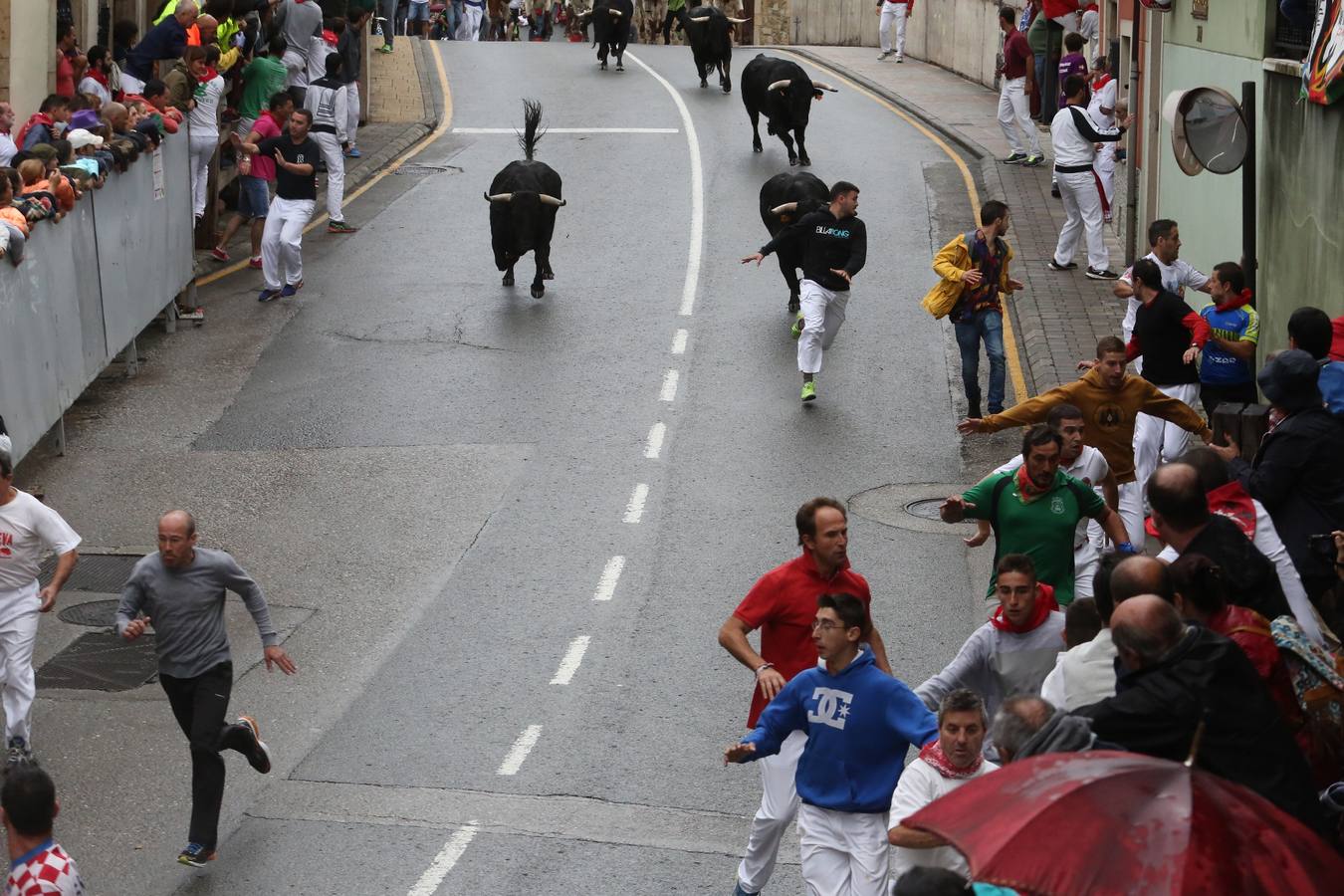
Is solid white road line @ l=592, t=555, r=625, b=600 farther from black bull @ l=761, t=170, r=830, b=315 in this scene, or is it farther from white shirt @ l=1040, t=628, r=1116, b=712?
black bull @ l=761, t=170, r=830, b=315

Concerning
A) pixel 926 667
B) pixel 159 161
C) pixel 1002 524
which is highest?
pixel 159 161

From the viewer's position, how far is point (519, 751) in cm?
1043

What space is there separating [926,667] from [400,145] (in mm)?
19231

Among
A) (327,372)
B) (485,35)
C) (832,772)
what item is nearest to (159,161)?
(327,372)

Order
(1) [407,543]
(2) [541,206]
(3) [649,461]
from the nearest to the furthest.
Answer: (1) [407,543] → (3) [649,461] → (2) [541,206]

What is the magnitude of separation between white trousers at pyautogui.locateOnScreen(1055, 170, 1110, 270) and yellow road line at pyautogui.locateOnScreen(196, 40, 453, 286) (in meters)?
9.02

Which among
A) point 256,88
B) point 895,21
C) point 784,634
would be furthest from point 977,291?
point 895,21

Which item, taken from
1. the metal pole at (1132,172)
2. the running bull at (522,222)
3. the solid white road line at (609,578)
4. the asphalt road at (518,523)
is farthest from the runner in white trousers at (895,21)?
the solid white road line at (609,578)

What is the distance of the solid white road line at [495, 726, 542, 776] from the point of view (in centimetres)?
1019

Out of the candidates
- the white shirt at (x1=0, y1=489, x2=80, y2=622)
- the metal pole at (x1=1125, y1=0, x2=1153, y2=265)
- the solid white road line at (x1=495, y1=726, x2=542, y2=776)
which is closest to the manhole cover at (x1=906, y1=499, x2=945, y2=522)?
the solid white road line at (x1=495, y1=726, x2=542, y2=776)

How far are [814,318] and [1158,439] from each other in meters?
4.40

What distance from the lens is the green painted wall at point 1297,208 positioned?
43.7ft

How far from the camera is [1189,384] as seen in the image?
13.0 metres

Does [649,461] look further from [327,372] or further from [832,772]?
[832,772]
